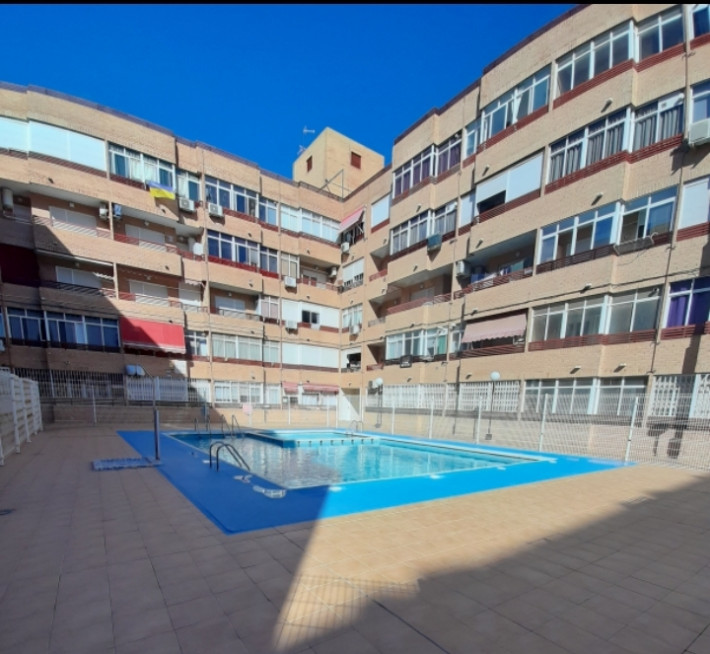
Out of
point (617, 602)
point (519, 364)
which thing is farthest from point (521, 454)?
point (617, 602)

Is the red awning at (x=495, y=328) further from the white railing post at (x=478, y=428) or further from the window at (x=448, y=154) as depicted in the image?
the window at (x=448, y=154)

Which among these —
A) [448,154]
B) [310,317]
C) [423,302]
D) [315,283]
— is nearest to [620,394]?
[423,302]

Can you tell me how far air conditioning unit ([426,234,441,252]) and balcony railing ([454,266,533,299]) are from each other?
2925 millimetres

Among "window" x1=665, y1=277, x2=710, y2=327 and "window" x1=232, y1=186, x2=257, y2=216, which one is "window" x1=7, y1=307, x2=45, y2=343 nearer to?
"window" x1=232, y1=186, x2=257, y2=216

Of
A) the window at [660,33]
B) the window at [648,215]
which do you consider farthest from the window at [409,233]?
the window at [660,33]

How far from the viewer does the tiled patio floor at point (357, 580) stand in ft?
7.53

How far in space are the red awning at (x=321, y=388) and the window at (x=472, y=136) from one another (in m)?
17.0

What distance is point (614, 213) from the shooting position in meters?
11.9

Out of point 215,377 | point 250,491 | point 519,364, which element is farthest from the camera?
point 215,377

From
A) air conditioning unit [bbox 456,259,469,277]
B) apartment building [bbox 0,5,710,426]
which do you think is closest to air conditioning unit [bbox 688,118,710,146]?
apartment building [bbox 0,5,710,426]

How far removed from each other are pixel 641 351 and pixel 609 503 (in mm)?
7696

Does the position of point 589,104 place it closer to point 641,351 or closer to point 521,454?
point 641,351

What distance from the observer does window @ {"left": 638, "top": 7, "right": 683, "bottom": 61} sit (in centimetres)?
1094

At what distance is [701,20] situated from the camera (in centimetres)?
1045
